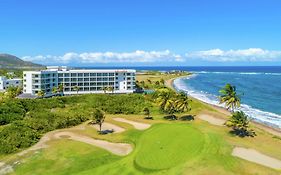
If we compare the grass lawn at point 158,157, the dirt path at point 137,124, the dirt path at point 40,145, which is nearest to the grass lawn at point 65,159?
the grass lawn at point 158,157

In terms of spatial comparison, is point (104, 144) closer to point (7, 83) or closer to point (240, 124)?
point (240, 124)

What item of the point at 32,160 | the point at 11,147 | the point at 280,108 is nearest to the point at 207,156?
the point at 32,160

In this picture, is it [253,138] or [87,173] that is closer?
[87,173]

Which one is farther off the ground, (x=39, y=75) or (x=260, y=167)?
(x=39, y=75)

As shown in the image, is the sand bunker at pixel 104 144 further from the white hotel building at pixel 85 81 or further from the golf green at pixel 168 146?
the white hotel building at pixel 85 81

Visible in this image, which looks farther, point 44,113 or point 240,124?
point 44,113

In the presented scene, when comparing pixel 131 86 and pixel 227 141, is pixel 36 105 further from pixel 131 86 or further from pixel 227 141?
pixel 227 141

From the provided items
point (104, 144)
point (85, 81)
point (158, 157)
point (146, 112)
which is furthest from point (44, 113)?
point (85, 81)
